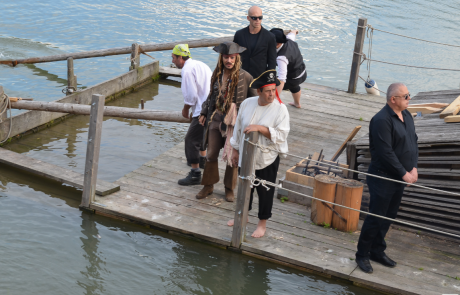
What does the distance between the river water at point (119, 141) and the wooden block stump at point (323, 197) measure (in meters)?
0.84

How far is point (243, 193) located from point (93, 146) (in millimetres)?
2034

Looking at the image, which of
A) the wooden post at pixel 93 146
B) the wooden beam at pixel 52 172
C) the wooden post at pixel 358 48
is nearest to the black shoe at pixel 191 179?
the wooden beam at pixel 52 172

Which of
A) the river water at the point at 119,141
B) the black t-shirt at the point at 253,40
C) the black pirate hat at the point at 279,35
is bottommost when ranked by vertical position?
the river water at the point at 119,141

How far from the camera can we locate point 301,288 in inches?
192

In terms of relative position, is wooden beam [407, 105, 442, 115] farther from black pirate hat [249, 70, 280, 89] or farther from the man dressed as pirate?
black pirate hat [249, 70, 280, 89]

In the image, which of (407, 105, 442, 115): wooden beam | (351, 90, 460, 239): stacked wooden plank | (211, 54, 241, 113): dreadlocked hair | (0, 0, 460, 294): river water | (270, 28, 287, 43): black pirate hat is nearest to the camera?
(0, 0, 460, 294): river water

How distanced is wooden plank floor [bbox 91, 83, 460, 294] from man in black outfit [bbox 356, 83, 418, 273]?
9.9 inches

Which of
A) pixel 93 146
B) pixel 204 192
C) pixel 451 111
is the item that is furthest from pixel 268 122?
pixel 451 111

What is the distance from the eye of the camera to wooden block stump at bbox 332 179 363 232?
17.5ft

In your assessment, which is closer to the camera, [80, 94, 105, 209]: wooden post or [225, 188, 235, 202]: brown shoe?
[80, 94, 105, 209]: wooden post

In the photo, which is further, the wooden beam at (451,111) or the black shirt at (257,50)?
the black shirt at (257,50)

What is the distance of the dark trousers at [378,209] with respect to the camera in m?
4.64

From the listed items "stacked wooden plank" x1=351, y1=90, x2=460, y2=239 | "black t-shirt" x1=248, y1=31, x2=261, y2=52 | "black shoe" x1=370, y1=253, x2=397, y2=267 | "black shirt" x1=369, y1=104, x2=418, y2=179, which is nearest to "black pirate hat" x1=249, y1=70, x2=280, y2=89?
"black shirt" x1=369, y1=104, x2=418, y2=179

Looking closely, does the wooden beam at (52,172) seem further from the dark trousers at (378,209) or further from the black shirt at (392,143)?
the black shirt at (392,143)
